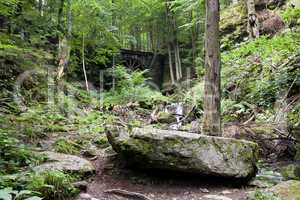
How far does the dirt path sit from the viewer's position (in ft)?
19.1

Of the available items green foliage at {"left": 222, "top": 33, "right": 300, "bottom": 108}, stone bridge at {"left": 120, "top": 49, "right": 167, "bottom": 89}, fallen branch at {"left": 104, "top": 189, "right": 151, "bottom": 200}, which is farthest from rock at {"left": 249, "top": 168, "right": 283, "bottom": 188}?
stone bridge at {"left": 120, "top": 49, "right": 167, "bottom": 89}

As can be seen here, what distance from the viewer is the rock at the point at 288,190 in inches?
199

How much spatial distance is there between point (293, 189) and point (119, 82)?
16051mm

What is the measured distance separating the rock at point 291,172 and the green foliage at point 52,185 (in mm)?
4046

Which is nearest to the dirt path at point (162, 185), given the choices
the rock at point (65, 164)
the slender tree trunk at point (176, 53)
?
the rock at point (65, 164)

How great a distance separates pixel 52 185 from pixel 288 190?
141 inches

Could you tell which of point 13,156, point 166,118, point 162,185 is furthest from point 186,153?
point 166,118

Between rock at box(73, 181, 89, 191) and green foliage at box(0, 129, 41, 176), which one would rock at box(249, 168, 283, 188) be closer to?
rock at box(73, 181, 89, 191)

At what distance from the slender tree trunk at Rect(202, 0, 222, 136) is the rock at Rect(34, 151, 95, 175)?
9.01 feet

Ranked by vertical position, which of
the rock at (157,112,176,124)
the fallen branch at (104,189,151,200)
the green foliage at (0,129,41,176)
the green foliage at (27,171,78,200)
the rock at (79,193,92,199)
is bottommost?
the fallen branch at (104,189,151,200)

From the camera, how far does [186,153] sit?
6.13 meters

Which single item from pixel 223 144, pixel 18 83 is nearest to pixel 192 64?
pixel 18 83

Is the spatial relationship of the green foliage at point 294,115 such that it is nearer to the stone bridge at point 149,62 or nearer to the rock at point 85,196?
the rock at point 85,196

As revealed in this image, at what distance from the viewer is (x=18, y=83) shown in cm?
1176
